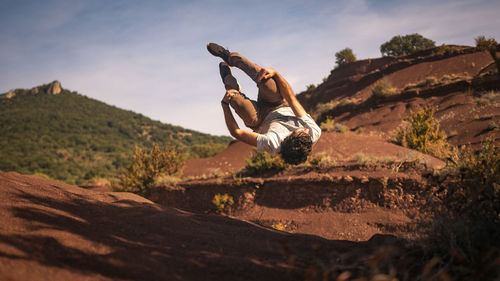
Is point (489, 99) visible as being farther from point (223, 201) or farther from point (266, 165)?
point (223, 201)

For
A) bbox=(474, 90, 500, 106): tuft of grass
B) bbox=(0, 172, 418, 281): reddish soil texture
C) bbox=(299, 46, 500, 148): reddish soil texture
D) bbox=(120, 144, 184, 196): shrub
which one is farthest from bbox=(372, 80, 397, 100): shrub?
bbox=(0, 172, 418, 281): reddish soil texture

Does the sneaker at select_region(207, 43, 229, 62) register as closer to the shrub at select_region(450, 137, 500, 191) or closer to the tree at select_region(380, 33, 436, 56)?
the shrub at select_region(450, 137, 500, 191)

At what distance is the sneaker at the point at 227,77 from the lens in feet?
17.9

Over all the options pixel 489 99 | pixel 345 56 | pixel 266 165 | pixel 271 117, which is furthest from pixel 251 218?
pixel 345 56

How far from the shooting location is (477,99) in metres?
16.4

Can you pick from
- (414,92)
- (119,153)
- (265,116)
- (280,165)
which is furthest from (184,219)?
(119,153)

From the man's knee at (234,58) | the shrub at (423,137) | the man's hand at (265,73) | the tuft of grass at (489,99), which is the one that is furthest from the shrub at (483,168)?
the tuft of grass at (489,99)

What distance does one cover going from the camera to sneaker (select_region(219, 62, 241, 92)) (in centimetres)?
545

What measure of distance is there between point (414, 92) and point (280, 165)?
16.9m

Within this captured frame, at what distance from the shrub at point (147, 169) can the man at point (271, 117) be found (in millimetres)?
8713

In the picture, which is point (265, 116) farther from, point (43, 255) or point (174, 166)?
point (174, 166)

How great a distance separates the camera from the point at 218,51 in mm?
5711

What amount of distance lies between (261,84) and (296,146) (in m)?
1.29

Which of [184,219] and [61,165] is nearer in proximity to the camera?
[184,219]
